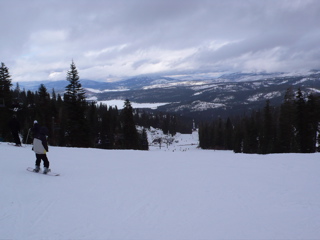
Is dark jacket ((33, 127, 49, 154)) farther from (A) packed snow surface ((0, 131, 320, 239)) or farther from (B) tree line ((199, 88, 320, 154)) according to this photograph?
(B) tree line ((199, 88, 320, 154))

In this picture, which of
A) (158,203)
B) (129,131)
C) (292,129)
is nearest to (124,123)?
(129,131)

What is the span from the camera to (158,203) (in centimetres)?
732

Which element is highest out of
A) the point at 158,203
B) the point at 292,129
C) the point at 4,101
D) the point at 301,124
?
the point at 4,101

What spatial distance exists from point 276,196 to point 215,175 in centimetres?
337

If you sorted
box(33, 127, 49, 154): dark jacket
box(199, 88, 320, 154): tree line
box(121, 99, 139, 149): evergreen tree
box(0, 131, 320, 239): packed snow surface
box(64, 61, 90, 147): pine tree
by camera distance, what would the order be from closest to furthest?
1. box(0, 131, 320, 239): packed snow surface
2. box(33, 127, 49, 154): dark jacket
3. box(64, 61, 90, 147): pine tree
4. box(199, 88, 320, 154): tree line
5. box(121, 99, 139, 149): evergreen tree

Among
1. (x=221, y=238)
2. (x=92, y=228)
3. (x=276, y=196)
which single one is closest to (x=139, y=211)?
(x=92, y=228)

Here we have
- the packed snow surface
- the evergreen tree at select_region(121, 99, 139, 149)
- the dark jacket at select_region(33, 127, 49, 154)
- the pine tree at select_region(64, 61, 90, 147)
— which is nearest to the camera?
the packed snow surface

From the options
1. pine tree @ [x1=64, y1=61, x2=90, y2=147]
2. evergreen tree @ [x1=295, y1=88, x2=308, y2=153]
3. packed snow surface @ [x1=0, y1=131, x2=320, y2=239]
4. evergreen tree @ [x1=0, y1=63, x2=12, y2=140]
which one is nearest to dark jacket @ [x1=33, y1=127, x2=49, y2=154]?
packed snow surface @ [x1=0, y1=131, x2=320, y2=239]

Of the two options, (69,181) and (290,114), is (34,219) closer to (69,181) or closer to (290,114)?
(69,181)

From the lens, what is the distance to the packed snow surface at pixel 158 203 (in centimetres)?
549

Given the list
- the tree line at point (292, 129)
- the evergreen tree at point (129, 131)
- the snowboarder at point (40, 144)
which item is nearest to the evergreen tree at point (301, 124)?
the tree line at point (292, 129)

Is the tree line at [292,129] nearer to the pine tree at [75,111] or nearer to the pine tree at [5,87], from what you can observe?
the pine tree at [75,111]

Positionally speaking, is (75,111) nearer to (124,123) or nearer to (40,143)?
(124,123)

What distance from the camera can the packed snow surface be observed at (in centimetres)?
549
